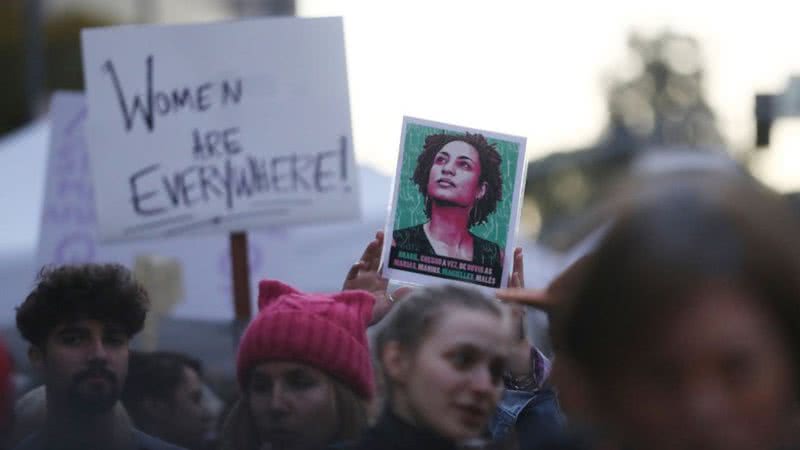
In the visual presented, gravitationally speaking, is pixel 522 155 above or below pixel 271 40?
below

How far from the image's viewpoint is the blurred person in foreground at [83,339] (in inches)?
104

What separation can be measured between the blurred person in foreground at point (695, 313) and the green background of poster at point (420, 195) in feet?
5.03

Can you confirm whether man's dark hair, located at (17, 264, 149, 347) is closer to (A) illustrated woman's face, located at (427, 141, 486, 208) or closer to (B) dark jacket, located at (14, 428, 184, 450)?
(B) dark jacket, located at (14, 428, 184, 450)

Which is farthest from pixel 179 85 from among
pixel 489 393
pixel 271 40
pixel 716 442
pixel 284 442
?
pixel 716 442

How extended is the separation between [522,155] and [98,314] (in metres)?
0.79

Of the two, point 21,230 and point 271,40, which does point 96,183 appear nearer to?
point 271,40

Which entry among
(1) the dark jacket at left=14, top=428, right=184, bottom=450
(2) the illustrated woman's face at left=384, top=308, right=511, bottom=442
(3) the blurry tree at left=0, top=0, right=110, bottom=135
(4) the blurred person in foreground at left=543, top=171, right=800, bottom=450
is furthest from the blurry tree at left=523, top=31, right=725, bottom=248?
(4) the blurred person in foreground at left=543, top=171, right=800, bottom=450

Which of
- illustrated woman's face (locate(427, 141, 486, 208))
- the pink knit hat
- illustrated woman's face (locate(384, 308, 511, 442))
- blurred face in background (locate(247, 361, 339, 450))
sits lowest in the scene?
blurred face in background (locate(247, 361, 339, 450))

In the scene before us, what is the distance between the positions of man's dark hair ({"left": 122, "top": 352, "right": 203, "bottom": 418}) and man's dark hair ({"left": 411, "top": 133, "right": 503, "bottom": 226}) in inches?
26.6

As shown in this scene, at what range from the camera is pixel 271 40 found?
4.20m

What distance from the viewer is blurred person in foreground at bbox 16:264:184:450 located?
104 inches

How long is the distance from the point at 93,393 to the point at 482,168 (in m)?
0.77

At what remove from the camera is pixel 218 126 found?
13.8 feet

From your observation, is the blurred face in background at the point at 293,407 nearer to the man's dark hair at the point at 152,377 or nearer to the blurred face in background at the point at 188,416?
the man's dark hair at the point at 152,377
